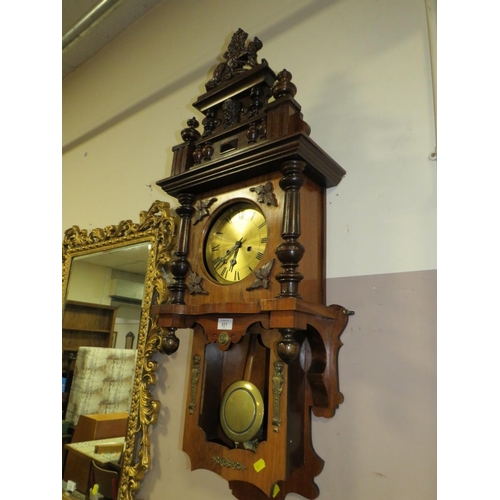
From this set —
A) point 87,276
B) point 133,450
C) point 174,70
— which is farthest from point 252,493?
point 174,70

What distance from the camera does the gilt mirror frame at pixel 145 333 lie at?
3.74 feet

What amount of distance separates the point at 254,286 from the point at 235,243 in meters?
0.14

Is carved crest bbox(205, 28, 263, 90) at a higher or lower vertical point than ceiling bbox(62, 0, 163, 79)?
lower

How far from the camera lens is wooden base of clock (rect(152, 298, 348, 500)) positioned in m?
0.72

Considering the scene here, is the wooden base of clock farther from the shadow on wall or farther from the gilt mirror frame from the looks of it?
the shadow on wall

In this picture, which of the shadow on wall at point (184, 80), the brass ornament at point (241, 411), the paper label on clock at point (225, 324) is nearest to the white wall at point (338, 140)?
the shadow on wall at point (184, 80)

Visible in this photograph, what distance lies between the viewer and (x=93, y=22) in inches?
63.8

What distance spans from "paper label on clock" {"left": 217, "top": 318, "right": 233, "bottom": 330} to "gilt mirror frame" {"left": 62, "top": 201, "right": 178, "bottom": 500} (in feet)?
1.47

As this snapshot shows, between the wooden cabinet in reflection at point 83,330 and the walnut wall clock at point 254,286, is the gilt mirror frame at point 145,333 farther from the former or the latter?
the walnut wall clock at point 254,286

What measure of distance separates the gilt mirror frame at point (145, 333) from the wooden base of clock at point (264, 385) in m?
0.35

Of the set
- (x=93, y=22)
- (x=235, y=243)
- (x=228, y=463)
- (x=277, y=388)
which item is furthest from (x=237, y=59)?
(x=93, y=22)

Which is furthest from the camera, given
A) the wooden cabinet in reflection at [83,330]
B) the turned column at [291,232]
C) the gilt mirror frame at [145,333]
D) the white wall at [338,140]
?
the wooden cabinet in reflection at [83,330]

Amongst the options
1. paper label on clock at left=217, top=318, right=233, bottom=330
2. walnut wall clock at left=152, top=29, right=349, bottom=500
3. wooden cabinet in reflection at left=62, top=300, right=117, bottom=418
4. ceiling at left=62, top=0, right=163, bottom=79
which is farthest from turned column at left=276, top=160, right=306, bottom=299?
ceiling at left=62, top=0, right=163, bottom=79

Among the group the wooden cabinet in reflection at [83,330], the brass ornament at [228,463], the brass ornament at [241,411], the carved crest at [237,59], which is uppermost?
the carved crest at [237,59]
